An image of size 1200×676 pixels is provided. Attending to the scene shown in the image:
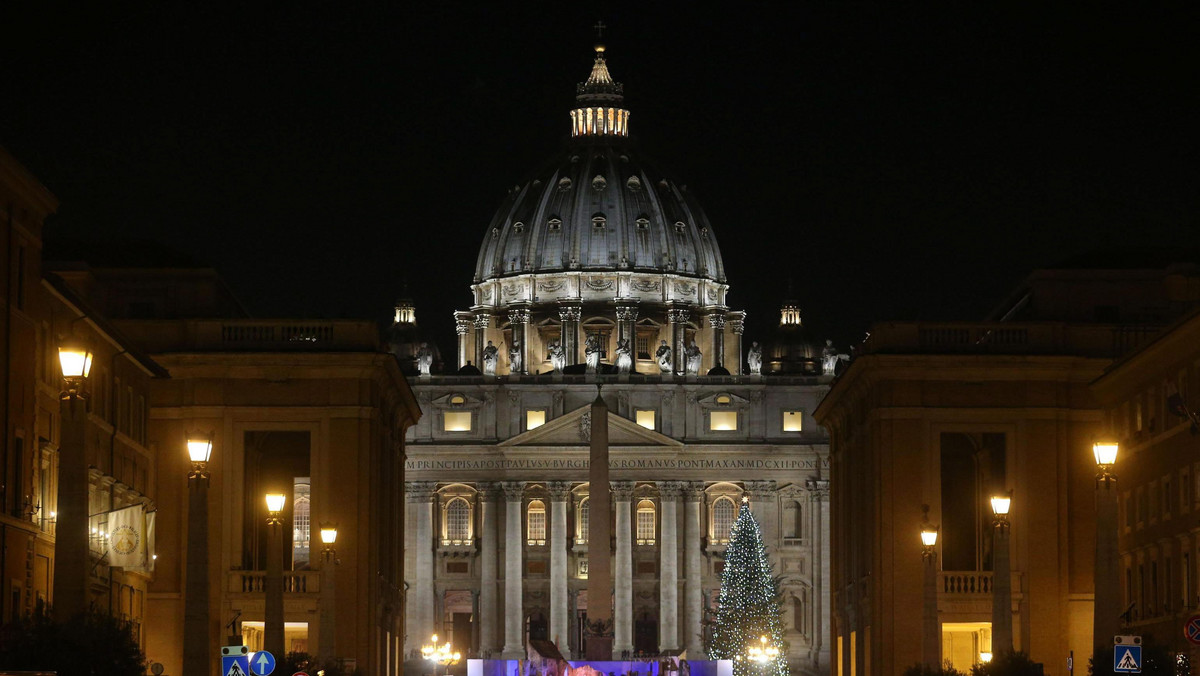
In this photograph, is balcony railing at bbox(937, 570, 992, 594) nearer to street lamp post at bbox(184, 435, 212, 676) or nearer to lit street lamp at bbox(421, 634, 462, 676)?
street lamp post at bbox(184, 435, 212, 676)

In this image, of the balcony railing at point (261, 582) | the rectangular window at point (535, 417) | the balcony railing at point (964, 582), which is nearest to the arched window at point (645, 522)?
the rectangular window at point (535, 417)

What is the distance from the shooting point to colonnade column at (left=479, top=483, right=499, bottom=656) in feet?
531

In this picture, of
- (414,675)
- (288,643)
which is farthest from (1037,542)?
(414,675)

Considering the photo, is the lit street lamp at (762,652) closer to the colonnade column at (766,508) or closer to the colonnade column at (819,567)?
the colonnade column at (819,567)

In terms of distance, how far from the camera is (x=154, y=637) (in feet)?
251

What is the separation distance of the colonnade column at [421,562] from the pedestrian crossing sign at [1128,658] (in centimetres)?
11688

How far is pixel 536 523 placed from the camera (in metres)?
166

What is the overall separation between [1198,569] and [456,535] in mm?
104132

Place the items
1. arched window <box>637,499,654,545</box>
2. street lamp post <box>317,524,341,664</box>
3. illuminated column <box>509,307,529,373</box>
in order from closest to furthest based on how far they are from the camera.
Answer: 1. street lamp post <box>317,524,341,664</box>
2. arched window <box>637,499,654,545</box>
3. illuminated column <box>509,307,529,373</box>

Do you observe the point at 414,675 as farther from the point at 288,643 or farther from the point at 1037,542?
the point at 1037,542

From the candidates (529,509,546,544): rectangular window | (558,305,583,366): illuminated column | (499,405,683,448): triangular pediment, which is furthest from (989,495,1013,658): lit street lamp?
(558,305,583,366): illuminated column

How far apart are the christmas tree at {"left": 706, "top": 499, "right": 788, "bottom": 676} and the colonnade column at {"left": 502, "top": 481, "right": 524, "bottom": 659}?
27660 millimetres

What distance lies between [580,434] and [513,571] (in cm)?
931

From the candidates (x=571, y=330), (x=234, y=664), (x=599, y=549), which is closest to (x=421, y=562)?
(x=571, y=330)
